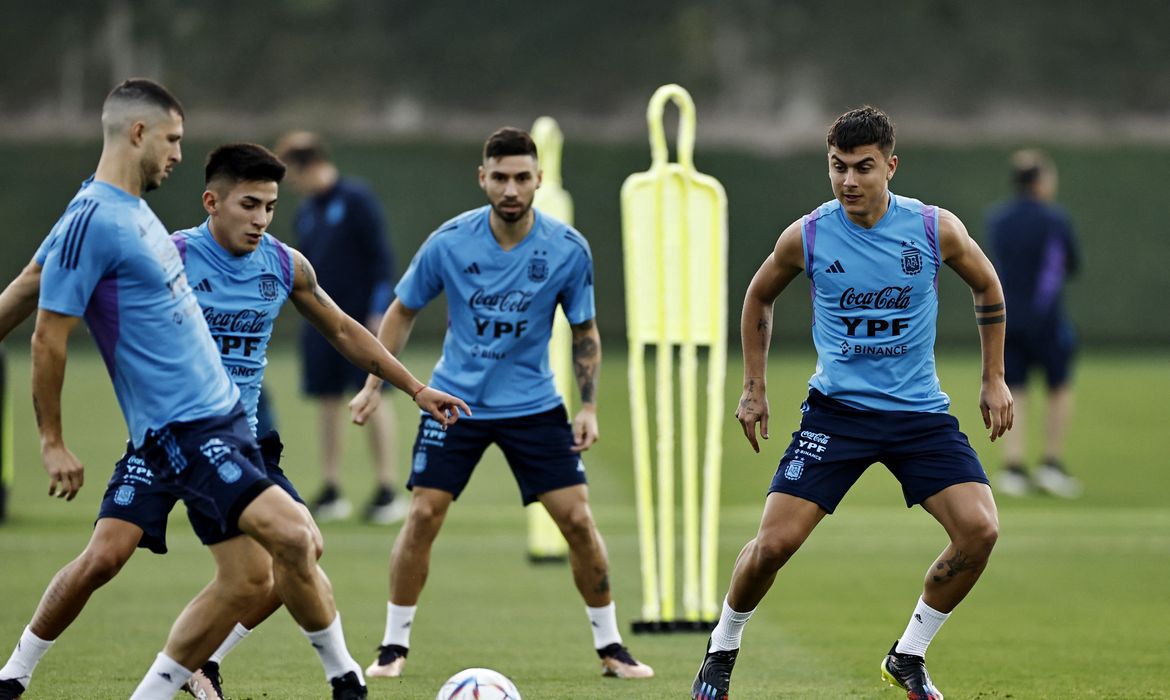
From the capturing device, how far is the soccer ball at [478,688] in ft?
18.3

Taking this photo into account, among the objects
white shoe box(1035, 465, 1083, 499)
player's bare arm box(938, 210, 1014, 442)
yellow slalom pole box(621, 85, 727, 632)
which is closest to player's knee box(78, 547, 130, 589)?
yellow slalom pole box(621, 85, 727, 632)

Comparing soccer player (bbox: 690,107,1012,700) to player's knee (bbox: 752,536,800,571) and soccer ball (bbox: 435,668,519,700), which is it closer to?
player's knee (bbox: 752,536,800,571)

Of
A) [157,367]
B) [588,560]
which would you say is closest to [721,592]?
[588,560]

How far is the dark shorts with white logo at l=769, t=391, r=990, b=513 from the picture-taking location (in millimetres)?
6051

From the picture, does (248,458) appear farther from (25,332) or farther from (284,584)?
(25,332)

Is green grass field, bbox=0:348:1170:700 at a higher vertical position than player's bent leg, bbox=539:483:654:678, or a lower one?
lower

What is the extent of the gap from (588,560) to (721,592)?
8.11 ft

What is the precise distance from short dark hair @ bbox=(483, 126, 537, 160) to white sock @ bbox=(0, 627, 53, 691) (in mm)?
2538

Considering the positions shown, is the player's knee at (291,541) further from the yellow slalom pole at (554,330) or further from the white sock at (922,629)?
the yellow slalom pole at (554,330)

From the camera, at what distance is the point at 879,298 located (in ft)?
20.0

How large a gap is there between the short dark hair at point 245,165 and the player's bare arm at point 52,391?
987 mm

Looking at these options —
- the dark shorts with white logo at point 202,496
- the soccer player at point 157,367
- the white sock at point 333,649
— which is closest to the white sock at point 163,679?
the soccer player at point 157,367

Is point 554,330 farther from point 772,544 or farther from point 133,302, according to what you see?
point 133,302

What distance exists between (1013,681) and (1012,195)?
23317mm
